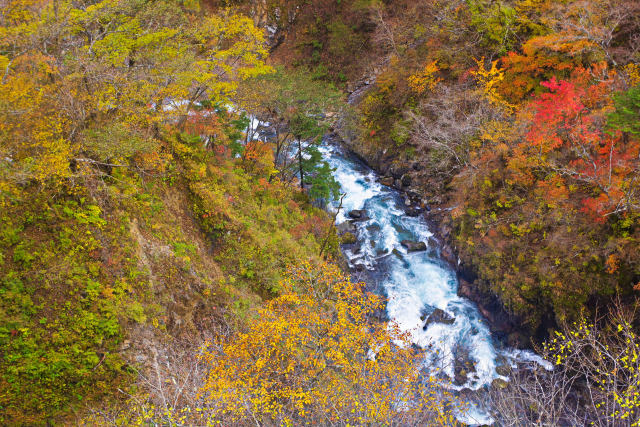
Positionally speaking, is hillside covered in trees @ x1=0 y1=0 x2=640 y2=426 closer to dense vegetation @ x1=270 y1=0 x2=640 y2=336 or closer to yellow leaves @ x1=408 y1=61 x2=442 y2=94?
dense vegetation @ x1=270 y1=0 x2=640 y2=336

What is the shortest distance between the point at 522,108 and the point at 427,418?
18.7 m

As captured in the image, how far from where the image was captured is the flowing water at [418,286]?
54.5 feet

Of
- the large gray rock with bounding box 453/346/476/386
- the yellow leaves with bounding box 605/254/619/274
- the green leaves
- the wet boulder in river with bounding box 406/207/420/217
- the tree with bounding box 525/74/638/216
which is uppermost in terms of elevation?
the green leaves

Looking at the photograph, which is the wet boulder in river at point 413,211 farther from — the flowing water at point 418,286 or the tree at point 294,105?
the tree at point 294,105

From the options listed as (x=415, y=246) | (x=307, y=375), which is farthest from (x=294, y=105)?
(x=307, y=375)

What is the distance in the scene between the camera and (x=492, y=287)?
18469 millimetres

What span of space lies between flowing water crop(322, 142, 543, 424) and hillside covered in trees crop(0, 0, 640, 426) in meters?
0.89

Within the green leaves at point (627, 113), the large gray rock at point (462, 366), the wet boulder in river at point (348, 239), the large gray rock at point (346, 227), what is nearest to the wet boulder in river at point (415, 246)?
the wet boulder in river at point (348, 239)

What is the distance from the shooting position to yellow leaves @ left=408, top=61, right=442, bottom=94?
2752 centimetres

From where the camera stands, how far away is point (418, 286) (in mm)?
20734

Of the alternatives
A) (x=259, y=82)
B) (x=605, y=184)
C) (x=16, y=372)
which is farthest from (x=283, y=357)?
(x=259, y=82)

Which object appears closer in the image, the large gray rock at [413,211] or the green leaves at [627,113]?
the green leaves at [627,113]

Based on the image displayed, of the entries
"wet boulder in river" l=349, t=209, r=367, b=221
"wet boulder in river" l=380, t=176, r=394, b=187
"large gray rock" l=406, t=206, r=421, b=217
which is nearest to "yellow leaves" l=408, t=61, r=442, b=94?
"wet boulder in river" l=380, t=176, r=394, b=187

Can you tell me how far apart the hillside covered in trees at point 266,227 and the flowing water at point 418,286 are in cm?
89
